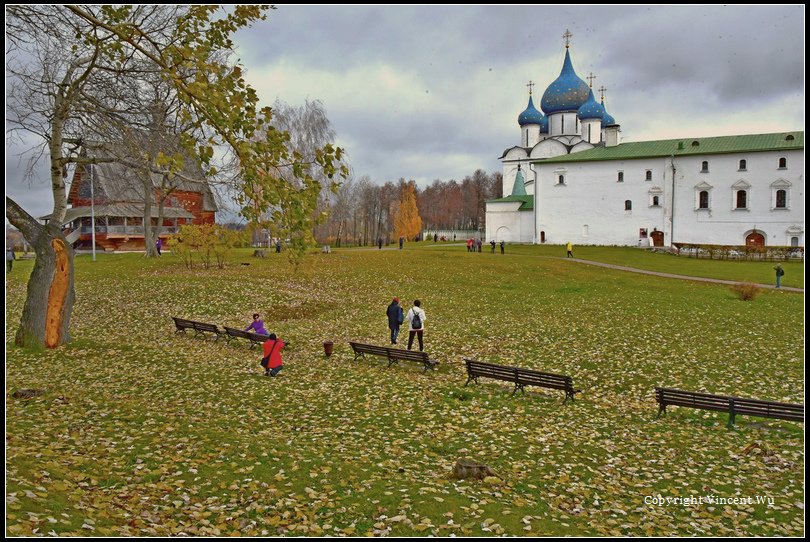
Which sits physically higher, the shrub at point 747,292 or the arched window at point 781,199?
the arched window at point 781,199

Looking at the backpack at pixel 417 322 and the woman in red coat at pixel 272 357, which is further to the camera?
the backpack at pixel 417 322

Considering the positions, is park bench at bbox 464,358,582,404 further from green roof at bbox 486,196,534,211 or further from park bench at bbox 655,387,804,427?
green roof at bbox 486,196,534,211

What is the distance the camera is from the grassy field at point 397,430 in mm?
7902

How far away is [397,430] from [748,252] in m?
57.1

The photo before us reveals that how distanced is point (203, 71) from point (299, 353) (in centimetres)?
1343

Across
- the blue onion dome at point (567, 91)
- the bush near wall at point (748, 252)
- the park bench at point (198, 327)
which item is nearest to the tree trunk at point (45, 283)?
the park bench at point (198, 327)

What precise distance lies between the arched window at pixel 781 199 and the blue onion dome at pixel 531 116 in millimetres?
38750

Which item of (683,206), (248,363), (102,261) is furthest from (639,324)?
(683,206)

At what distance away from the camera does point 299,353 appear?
65.9ft

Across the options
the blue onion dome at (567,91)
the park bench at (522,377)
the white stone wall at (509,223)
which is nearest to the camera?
the park bench at (522,377)

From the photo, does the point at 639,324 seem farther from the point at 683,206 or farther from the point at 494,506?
the point at 683,206

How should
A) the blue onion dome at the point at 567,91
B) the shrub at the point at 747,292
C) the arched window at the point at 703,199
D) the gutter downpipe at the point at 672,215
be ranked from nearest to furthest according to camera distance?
the shrub at the point at 747,292 < the arched window at the point at 703,199 < the gutter downpipe at the point at 672,215 < the blue onion dome at the point at 567,91

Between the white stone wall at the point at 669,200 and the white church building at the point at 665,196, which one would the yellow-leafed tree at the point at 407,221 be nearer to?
the white church building at the point at 665,196

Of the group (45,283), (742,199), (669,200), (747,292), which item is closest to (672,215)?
(669,200)
